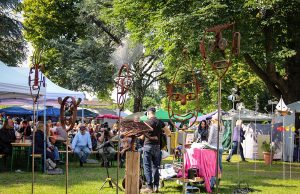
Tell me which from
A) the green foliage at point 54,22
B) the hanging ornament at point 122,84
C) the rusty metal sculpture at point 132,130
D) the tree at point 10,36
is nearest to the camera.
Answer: the hanging ornament at point 122,84

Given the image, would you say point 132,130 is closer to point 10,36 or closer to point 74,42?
point 10,36

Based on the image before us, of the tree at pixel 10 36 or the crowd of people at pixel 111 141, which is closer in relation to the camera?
the crowd of people at pixel 111 141

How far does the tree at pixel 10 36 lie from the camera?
83.5 feet

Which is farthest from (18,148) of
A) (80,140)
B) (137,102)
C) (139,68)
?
(139,68)

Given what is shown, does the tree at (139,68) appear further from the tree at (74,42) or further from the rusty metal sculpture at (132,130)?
the rusty metal sculpture at (132,130)

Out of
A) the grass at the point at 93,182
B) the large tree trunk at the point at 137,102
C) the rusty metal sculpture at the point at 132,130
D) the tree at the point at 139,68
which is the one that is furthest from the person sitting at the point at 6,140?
the large tree trunk at the point at 137,102

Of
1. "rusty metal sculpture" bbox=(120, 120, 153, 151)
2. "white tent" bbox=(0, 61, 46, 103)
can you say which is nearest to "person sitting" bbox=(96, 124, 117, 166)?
"white tent" bbox=(0, 61, 46, 103)

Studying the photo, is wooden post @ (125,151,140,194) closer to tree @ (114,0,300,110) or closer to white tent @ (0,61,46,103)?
white tent @ (0,61,46,103)

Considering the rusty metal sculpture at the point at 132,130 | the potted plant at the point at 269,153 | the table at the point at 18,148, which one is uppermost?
the rusty metal sculpture at the point at 132,130

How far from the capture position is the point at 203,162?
33.0 ft

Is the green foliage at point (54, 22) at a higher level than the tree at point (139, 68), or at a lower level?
higher

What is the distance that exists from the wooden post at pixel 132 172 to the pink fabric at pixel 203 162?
279 cm

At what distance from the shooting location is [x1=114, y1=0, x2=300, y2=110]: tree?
16281mm

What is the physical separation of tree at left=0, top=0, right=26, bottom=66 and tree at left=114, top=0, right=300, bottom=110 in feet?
26.3
